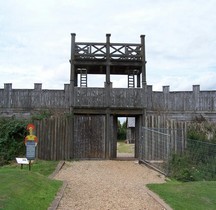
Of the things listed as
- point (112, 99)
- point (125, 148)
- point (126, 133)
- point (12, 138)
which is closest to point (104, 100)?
point (112, 99)

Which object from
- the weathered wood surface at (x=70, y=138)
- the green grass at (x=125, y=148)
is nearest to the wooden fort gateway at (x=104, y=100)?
the weathered wood surface at (x=70, y=138)

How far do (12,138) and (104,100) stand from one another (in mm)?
5487

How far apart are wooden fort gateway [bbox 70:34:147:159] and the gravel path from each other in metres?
3.71

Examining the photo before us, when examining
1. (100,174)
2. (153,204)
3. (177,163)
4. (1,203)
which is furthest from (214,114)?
(1,203)

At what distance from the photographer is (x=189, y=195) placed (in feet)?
33.6

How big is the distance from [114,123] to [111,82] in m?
2.39

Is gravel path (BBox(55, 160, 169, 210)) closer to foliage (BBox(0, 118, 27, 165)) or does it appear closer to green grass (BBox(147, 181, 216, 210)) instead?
green grass (BBox(147, 181, 216, 210))

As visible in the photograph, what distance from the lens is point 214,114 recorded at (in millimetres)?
24828

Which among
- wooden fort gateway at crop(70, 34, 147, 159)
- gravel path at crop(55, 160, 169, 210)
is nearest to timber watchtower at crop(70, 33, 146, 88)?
wooden fort gateway at crop(70, 34, 147, 159)

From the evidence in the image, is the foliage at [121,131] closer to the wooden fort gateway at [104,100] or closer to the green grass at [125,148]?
the green grass at [125,148]

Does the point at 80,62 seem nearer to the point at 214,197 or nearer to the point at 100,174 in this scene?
the point at 100,174

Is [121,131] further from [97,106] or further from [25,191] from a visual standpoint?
[25,191]

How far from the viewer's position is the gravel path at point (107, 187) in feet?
31.1

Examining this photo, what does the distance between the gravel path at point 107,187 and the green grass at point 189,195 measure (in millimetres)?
357
